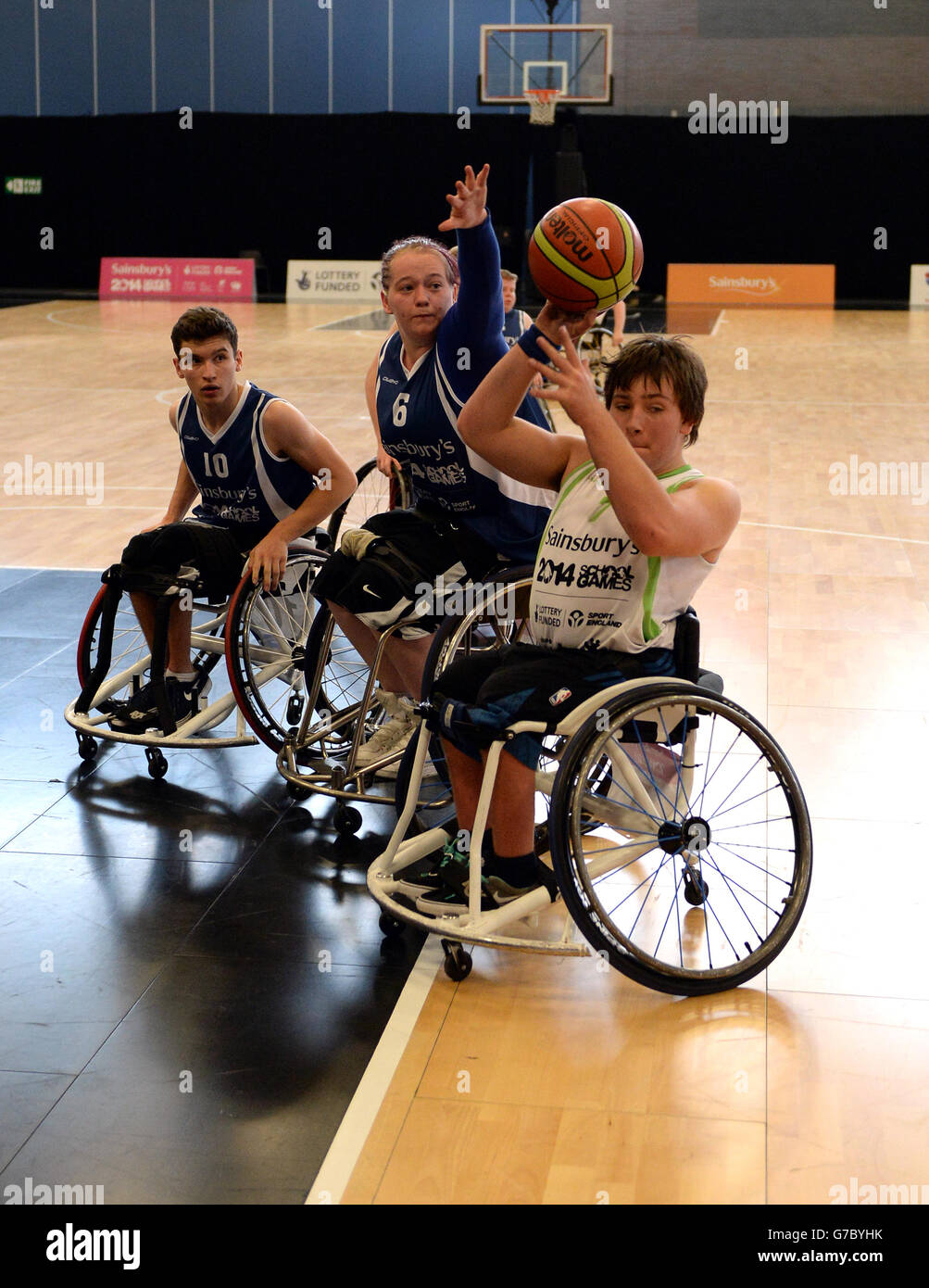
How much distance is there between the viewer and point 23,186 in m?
20.5

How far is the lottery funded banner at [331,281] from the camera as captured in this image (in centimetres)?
1923

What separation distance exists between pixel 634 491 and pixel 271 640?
1642mm

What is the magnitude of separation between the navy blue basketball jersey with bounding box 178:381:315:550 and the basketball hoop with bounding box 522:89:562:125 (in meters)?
16.0

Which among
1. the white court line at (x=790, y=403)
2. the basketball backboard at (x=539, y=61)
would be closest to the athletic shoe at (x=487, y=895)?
the white court line at (x=790, y=403)

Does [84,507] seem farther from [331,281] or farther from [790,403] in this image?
Result: [331,281]

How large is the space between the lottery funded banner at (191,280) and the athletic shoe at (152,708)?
1649cm

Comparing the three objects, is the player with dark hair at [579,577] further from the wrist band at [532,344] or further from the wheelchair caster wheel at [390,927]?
the wheelchair caster wheel at [390,927]

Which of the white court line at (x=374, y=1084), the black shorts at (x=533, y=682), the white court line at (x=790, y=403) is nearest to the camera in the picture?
the white court line at (x=374, y=1084)

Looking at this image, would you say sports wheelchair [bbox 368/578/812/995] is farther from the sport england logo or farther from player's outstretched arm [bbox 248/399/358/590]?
the sport england logo

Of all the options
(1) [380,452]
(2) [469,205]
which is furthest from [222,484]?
(2) [469,205]

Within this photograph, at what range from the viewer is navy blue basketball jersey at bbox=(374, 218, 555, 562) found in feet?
9.93
